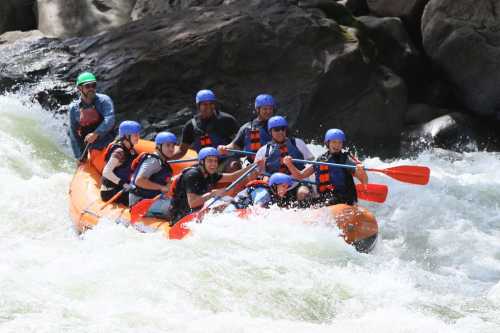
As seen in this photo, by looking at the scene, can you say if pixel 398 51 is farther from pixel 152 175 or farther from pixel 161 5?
pixel 152 175

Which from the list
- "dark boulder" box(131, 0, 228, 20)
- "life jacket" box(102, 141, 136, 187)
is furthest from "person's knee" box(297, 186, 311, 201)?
"dark boulder" box(131, 0, 228, 20)

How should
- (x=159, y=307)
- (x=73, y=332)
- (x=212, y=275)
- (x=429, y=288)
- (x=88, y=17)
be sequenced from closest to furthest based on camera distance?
(x=73, y=332) < (x=159, y=307) < (x=212, y=275) < (x=429, y=288) < (x=88, y=17)

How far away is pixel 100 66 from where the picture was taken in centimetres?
1245

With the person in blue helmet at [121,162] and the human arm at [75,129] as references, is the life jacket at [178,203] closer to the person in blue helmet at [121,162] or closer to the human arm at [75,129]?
the person in blue helmet at [121,162]

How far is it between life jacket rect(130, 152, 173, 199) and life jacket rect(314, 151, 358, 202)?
1410 mm

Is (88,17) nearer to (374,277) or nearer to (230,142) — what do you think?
(230,142)

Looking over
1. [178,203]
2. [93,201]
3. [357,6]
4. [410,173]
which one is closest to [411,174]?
[410,173]

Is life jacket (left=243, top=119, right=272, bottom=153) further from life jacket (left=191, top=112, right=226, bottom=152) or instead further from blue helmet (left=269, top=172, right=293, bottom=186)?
blue helmet (left=269, top=172, right=293, bottom=186)

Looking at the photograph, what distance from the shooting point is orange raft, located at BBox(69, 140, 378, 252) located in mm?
7629

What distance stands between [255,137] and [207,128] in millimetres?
638

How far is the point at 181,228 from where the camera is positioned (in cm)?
759

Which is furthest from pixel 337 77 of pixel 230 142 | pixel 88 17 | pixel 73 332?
pixel 73 332

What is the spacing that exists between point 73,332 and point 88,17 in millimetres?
10127

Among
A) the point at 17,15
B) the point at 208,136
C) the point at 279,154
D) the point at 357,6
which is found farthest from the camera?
the point at 17,15
